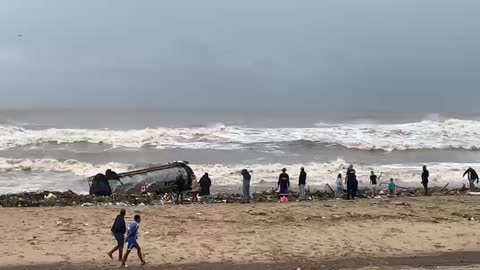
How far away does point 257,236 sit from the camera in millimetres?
15016

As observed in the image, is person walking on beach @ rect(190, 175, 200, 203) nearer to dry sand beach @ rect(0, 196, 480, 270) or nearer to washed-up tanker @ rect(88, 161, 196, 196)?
washed-up tanker @ rect(88, 161, 196, 196)

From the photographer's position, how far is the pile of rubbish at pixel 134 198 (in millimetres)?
20156

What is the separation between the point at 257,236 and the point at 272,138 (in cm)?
3090

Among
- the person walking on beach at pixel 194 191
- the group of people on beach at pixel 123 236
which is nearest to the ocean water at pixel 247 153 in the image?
the person walking on beach at pixel 194 191

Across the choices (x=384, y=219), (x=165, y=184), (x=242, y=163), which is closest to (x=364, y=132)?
(x=242, y=163)

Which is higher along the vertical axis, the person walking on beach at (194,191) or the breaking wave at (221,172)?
the breaking wave at (221,172)

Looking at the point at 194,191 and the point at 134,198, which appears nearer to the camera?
the point at 194,191

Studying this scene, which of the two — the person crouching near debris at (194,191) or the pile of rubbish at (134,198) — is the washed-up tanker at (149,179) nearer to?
the pile of rubbish at (134,198)

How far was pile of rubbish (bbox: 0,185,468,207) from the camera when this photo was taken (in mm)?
20156

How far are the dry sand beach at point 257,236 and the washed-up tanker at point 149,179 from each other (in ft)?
14.2

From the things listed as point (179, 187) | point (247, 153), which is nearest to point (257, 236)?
point (179, 187)

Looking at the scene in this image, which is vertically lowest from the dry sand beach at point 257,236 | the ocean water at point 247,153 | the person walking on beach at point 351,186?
the dry sand beach at point 257,236

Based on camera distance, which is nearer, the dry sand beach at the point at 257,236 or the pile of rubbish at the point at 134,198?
the dry sand beach at the point at 257,236

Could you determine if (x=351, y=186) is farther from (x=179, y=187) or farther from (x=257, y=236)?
(x=257, y=236)
